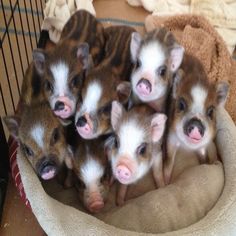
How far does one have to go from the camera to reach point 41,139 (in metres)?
1.30

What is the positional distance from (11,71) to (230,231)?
125 cm

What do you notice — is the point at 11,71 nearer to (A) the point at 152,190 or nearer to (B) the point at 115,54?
(B) the point at 115,54

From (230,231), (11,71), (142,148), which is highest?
(142,148)

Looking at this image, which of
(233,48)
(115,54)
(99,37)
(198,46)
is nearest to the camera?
(115,54)

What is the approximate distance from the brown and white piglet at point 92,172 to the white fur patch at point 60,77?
6.9 inches

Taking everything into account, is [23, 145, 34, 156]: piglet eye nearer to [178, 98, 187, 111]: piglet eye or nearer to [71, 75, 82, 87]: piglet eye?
[71, 75, 82, 87]: piglet eye

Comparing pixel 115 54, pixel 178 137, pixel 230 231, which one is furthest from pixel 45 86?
pixel 230 231

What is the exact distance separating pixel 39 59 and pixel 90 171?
0.44 meters

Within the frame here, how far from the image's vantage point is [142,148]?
1.28 m

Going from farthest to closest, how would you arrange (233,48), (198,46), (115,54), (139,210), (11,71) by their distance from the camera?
(233,48), (11,71), (198,46), (115,54), (139,210)

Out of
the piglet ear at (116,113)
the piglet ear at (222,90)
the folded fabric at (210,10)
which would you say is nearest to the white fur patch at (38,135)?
the piglet ear at (116,113)

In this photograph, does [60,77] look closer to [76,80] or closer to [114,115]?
[76,80]

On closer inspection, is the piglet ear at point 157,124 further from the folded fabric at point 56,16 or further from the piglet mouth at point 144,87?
the folded fabric at point 56,16

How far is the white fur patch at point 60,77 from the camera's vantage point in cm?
139
